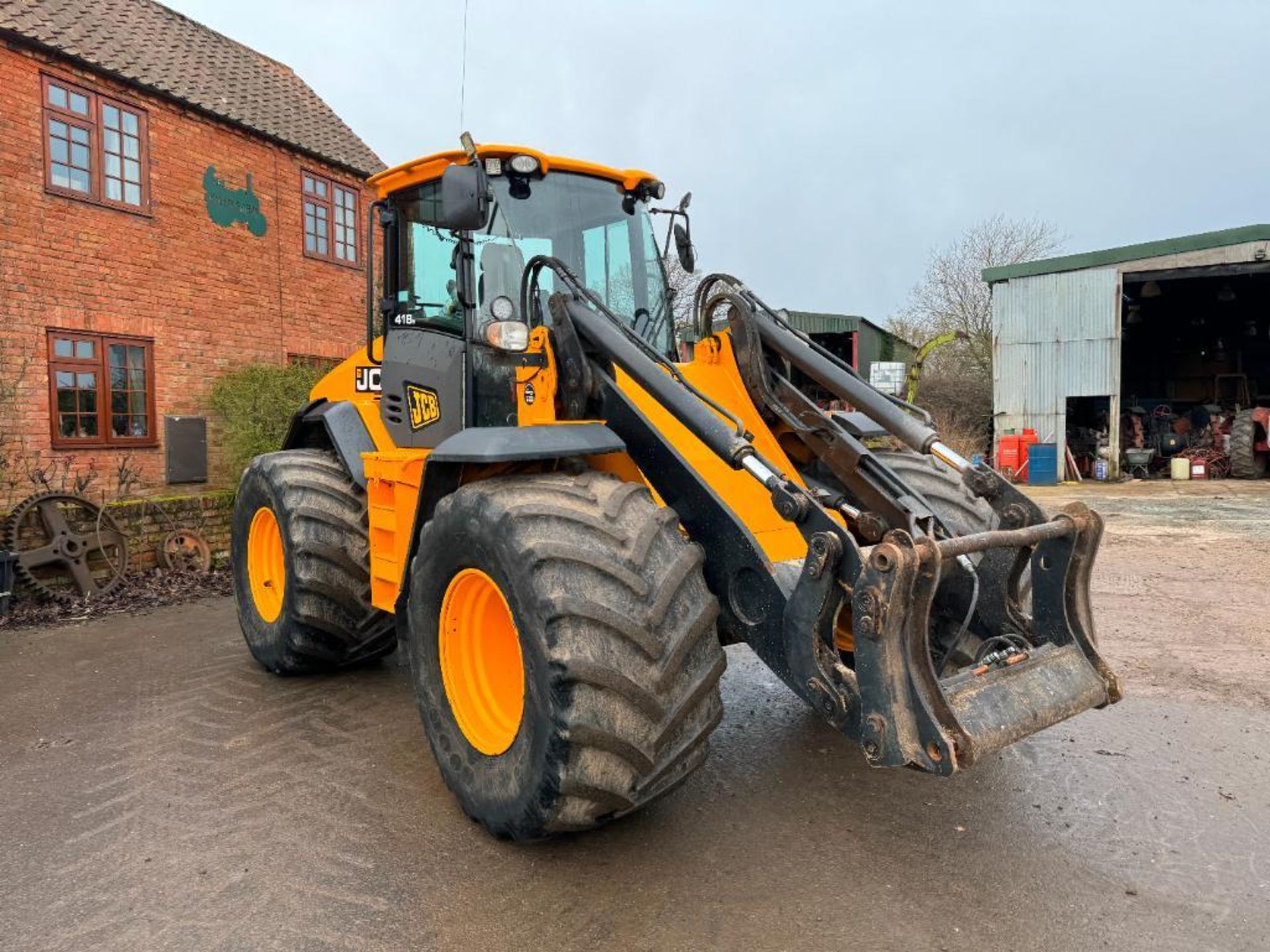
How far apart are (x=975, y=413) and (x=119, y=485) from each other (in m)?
19.0

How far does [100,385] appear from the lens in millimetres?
10086

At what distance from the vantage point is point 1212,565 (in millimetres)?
8492

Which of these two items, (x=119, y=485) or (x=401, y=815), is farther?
(x=119, y=485)

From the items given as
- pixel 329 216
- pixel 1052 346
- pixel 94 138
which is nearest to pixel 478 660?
pixel 94 138

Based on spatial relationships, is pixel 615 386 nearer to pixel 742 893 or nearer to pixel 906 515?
pixel 906 515

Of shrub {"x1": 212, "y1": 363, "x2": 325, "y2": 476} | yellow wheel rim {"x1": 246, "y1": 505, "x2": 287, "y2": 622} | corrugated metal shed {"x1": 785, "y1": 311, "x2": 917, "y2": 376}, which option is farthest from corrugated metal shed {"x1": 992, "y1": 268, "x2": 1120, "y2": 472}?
yellow wheel rim {"x1": 246, "y1": 505, "x2": 287, "y2": 622}

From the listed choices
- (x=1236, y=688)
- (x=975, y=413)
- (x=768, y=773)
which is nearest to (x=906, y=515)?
(x=768, y=773)

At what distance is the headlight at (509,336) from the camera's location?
3.63 m

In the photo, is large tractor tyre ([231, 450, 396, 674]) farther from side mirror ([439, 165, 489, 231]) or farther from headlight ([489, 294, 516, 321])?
side mirror ([439, 165, 489, 231])

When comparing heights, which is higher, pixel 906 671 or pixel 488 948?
pixel 906 671

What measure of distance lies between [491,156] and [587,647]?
7.54ft

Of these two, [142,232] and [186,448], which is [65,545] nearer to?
[186,448]

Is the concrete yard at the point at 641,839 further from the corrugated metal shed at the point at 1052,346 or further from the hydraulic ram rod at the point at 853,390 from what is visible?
the corrugated metal shed at the point at 1052,346

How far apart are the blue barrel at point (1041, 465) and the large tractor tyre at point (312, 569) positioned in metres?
15.0
